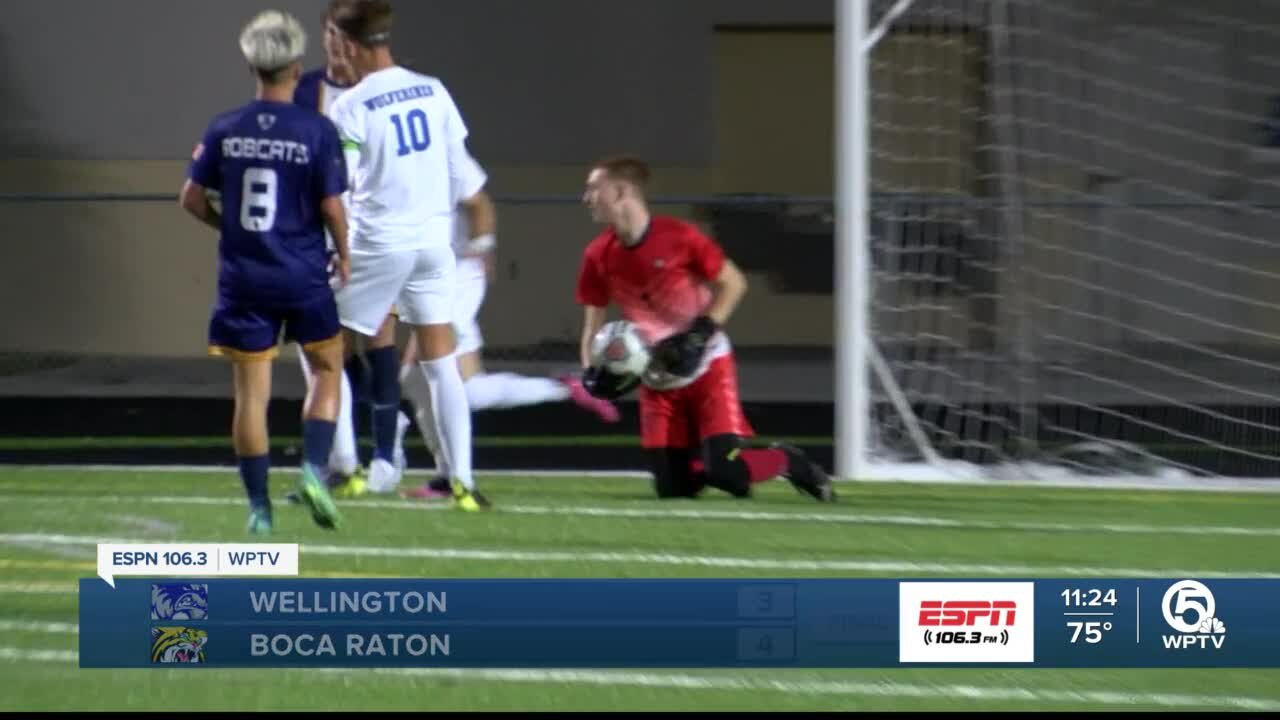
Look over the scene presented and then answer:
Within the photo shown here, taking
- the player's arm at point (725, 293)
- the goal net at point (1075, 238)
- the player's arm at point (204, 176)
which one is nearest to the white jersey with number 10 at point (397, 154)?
the player's arm at point (204, 176)

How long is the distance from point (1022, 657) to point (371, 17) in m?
4.13

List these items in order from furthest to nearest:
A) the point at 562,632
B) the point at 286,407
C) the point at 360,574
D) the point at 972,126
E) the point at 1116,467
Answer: the point at 286,407 < the point at 972,126 < the point at 1116,467 < the point at 360,574 < the point at 562,632

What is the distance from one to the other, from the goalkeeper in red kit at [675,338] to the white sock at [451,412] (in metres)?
0.74

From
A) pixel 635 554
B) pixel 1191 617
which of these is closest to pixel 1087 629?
pixel 1191 617

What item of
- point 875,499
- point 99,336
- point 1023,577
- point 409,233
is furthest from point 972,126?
point 99,336

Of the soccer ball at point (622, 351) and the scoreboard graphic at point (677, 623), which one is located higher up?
the soccer ball at point (622, 351)

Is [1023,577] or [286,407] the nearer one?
[1023,577]

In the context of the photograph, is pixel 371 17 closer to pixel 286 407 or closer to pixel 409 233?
pixel 409 233

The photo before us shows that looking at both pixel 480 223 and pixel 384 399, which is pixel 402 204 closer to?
pixel 480 223

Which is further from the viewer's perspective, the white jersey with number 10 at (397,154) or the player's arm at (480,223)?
the player's arm at (480,223)

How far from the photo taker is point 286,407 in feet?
49.3

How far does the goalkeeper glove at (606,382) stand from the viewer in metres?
9.03

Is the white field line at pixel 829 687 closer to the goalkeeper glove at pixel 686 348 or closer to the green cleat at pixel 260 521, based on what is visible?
the green cleat at pixel 260 521

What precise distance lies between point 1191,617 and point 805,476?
3.85 meters
